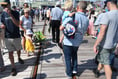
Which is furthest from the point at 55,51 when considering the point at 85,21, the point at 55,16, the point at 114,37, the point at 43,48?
the point at 114,37

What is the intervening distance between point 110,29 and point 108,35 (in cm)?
13

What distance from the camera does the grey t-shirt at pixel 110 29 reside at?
349 centimetres

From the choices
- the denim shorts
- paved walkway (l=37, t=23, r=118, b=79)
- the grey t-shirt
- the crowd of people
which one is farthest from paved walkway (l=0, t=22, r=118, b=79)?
the grey t-shirt

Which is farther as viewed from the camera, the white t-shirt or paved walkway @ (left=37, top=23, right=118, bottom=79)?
the white t-shirt

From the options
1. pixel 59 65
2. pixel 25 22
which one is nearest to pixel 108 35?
pixel 59 65

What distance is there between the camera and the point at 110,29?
11.7ft

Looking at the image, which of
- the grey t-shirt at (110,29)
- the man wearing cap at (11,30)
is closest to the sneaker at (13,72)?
the man wearing cap at (11,30)

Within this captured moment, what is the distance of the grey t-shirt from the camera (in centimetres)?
349

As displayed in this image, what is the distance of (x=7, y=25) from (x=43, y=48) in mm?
2954

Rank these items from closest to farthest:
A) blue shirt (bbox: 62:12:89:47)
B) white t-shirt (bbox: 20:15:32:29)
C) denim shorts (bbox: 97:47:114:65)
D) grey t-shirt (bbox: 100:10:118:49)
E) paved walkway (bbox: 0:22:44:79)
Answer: grey t-shirt (bbox: 100:10:118:49)
denim shorts (bbox: 97:47:114:65)
blue shirt (bbox: 62:12:89:47)
paved walkway (bbox: 0:22:44:79)
white t-shirt (bbox: 20:15:32:29)

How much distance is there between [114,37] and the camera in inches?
145

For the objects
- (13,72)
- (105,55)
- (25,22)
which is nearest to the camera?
Answer: (105,55)

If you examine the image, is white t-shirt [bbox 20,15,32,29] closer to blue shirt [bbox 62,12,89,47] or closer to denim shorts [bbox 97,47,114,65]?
blue shirt [bbox 62,12,89,47]

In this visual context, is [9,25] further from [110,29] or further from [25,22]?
[110,29]
